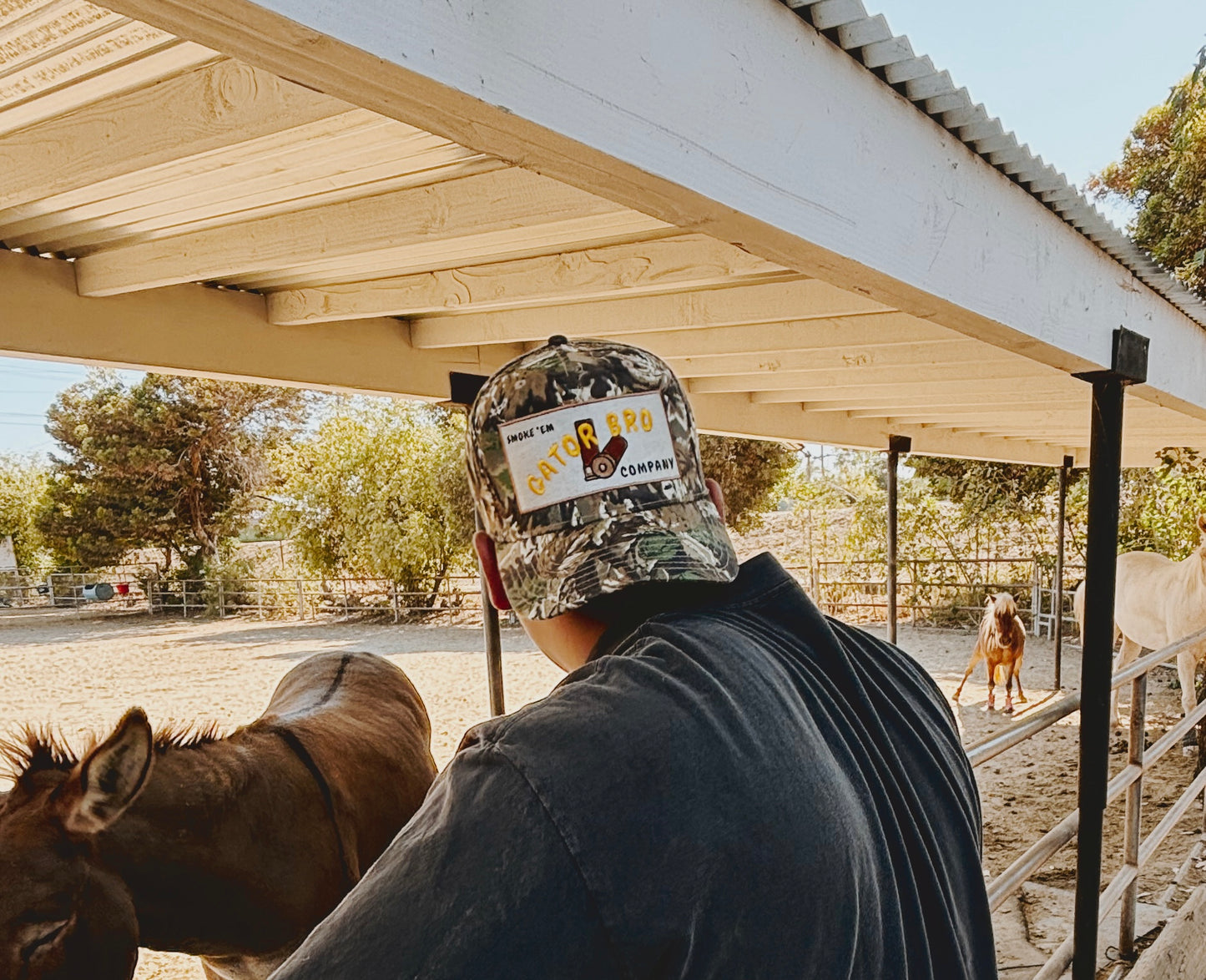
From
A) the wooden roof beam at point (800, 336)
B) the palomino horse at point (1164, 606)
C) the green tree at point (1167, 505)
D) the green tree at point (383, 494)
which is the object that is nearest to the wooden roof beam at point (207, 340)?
the wooden roof beam at point (800, 336)

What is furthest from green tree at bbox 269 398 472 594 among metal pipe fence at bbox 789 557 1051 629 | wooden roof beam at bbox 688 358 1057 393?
wooden roof beam at bbox 688 358 1057 393

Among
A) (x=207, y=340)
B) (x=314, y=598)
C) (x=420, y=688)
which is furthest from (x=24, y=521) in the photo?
(x=207, y=340)

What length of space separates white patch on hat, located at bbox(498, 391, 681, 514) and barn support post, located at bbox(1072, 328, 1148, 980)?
2039mm

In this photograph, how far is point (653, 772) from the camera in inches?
25.4

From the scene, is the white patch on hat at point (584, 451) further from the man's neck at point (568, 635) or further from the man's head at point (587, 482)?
the man's neck at point (568, 635)

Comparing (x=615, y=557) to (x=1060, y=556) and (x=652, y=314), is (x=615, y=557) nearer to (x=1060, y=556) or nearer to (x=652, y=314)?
(x=652, y=314)

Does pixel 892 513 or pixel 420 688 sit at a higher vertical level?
pixel 892 513

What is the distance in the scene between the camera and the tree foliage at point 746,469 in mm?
15320

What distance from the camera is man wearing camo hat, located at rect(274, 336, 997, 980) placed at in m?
0.61

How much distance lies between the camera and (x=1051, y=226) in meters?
1.99

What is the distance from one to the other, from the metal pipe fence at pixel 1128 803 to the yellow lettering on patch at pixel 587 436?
134 centimetres

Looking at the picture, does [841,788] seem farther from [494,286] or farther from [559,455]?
[494,286]

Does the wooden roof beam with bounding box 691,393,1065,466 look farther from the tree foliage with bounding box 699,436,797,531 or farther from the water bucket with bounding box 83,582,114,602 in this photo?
the water bucket with bounding box 83,582,114,602

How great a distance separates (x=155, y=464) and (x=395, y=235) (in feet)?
72.8
